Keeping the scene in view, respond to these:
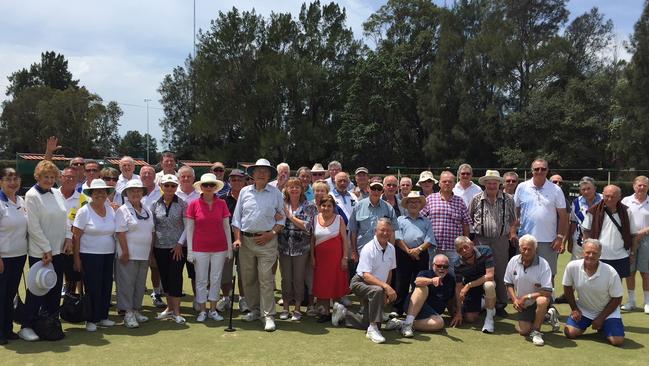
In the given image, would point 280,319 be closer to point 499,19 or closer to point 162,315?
point 162,315

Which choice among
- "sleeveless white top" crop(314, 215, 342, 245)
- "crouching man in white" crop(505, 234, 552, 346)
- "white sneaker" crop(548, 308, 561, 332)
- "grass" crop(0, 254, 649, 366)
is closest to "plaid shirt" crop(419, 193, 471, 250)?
"crouching man in white" crop(505, 234, 552, 346)

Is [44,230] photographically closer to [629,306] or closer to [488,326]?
Result: [488,326]

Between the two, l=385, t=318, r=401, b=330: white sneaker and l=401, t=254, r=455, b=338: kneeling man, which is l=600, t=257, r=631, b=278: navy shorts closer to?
l=401, t=254, r=455, b=338: kneeling man

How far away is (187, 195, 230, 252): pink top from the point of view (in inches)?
234

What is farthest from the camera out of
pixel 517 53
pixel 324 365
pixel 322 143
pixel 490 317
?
pixel 322 143

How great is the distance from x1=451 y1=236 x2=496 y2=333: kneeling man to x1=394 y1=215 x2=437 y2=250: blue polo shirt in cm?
35

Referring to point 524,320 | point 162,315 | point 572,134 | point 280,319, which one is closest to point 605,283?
point 524,320

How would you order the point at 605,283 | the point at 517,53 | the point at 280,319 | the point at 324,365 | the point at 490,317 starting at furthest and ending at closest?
the point at 517,53
the point at 280,319
the point at 490,317
the point at 605,283
the point at 324,365

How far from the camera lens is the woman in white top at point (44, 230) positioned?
515cm

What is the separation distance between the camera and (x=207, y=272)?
19.9 ft

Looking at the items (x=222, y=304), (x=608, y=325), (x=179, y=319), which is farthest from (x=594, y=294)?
(x=179, y=319)

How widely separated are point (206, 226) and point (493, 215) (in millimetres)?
3629

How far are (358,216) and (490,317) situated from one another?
1.99 metres

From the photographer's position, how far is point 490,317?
579 centimetres
